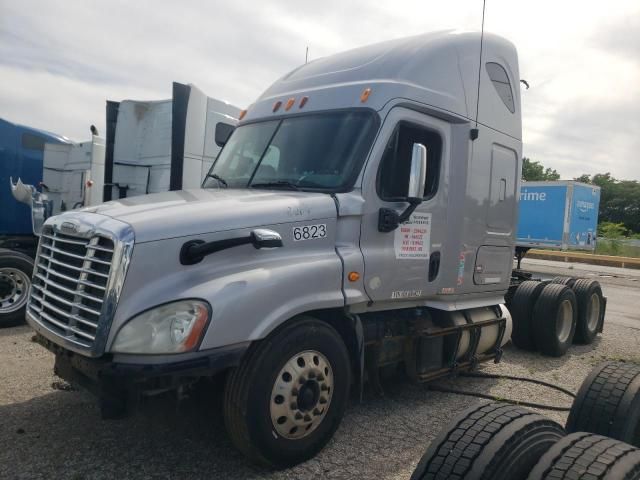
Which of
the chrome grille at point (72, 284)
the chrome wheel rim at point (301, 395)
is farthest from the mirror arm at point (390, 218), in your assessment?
the chrome grille at point (72, 284)

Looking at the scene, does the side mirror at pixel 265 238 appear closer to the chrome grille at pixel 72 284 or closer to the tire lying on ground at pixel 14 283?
the chrome grille at pixel 72 284

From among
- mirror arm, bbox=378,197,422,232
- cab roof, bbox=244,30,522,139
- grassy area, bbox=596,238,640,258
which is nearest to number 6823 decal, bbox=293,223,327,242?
mirror arm, bbox=378,197,422,232

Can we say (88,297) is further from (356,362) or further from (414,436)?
(414,436)

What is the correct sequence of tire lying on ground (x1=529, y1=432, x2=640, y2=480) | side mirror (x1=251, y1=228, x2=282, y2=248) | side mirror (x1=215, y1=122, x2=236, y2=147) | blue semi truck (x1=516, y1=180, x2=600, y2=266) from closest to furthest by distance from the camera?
1. tire lying on ground (x1=529, y1=432, x2=640, y2=480)
2. side mirror (x1=251, y1=228, x2=282, y2=248)
3. side mirror (x1=215, y1=122, x2=236, y2=147)
4. blue semi truck (x1=516, y1=180, x2=600, y2=266)

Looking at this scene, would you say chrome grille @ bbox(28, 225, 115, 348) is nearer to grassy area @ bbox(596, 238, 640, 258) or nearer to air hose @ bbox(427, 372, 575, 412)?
air hose @ bbox(427, 372, 575, 412)

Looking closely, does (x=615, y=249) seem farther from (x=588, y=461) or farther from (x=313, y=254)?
(x=588, y=461)

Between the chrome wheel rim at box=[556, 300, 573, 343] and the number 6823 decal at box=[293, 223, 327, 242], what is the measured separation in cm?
472

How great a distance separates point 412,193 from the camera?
12.7 feet

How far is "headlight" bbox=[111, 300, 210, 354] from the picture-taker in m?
2.97

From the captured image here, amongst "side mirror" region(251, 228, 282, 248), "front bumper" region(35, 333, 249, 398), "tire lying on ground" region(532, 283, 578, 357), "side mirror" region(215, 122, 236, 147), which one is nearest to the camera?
"front bumper" region(35, 333, 249, 398)

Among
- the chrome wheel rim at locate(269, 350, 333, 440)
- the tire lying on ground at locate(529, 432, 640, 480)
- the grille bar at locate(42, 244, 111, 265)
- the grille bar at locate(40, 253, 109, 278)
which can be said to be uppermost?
the grille bar at locate(42, 244, 111, 265)

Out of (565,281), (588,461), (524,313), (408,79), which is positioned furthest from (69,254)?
(565,281)

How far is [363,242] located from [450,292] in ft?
4.61

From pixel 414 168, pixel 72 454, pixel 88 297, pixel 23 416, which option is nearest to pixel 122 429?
pixel 72 454
